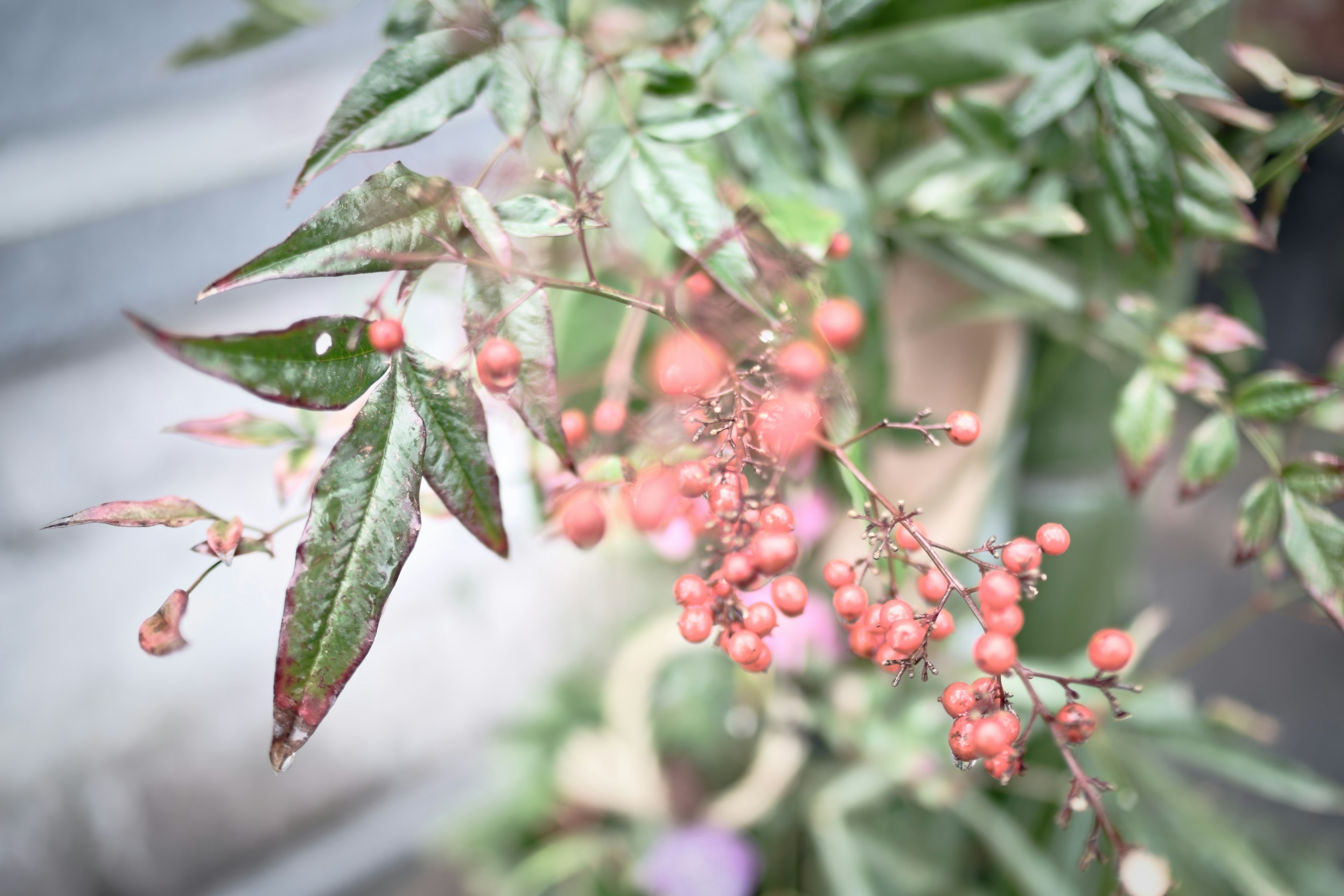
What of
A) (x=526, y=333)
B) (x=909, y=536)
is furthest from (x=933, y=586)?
(x=526, y=333)

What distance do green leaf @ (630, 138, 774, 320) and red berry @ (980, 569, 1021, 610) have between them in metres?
0.08

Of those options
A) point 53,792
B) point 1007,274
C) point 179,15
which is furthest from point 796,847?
point 179,15

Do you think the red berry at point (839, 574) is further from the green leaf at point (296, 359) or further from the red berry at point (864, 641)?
the green leaf at point (296, 359)

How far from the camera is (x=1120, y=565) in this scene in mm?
429

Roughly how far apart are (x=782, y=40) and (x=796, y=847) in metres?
0.49

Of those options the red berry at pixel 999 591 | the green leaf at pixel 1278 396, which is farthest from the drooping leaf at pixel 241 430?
the green leaf at pixel 1278 396

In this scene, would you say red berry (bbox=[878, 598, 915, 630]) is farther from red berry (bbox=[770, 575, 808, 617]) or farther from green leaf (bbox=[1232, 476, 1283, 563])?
green leaf (bbox=[1232, 476, 1283, 563])

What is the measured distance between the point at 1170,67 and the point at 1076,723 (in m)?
0.19

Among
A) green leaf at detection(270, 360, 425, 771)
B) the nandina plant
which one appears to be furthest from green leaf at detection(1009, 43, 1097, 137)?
green leaf at detection(270, 360, 425, 771)

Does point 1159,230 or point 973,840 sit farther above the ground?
point 1159,230

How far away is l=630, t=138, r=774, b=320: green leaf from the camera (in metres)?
0.20

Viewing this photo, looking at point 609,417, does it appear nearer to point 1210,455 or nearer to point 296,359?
point 296,359

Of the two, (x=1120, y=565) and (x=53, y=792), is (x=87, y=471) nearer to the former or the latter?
(x=53, y=792)

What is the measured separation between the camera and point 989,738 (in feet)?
0.57
